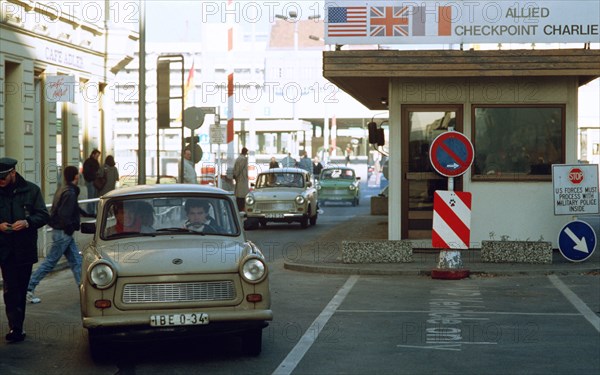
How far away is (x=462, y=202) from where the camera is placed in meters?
15.8

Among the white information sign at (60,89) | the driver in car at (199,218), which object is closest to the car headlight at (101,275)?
the driver in car at (199,218)

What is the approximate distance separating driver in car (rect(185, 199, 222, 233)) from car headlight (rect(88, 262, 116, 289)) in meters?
1.23

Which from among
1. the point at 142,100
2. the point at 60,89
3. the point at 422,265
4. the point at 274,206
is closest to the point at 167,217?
the point at 422,265

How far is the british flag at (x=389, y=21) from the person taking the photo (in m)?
18.4

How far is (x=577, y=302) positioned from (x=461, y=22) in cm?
690

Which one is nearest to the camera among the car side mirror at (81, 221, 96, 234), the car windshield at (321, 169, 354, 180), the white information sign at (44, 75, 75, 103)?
the car side mirror at (81, 221, 96, 234)

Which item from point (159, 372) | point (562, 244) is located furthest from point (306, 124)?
point (159, 372)

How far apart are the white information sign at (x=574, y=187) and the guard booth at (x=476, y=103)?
136 cm

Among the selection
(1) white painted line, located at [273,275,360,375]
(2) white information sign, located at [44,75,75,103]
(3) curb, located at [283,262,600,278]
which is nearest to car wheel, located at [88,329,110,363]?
(1) white painted line, located at [273,275,360,375]

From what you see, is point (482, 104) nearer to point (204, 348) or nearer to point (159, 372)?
point (204, 348)

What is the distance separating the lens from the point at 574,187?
1731cm

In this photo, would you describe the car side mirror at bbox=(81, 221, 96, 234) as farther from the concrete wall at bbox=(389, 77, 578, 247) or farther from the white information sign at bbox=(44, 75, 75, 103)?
the white information sign at bbox=(44, 75, 75, 103)

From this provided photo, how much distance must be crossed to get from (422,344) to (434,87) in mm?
9685

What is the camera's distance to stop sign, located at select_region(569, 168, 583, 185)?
680 inches
